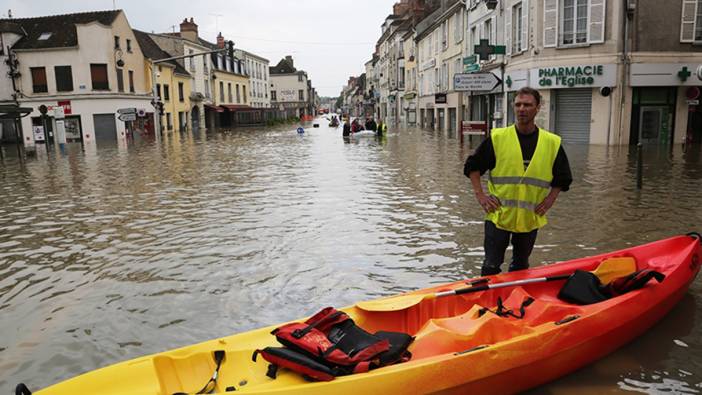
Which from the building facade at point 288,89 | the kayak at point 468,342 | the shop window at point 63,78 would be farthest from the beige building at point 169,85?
the building facade at point 288,89

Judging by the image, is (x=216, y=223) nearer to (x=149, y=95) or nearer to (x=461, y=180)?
(x=461, y=180)

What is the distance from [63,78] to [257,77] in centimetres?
4493

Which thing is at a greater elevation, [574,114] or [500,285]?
[574,114]

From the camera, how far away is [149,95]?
43781mm

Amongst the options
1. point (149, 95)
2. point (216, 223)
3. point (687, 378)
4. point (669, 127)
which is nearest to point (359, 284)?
point (687, 378)

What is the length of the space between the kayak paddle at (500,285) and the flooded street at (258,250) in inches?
22.7

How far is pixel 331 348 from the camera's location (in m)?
3.68

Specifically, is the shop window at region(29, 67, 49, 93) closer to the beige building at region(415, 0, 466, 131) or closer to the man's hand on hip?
the beige building at region(415, 0, 466, 131)

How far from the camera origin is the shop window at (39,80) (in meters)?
37.4

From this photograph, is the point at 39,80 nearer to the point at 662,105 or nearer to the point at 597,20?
the point at 597,20

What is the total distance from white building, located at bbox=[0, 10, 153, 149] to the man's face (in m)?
36.3

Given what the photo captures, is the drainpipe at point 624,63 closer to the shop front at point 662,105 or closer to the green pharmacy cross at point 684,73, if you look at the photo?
the shop front at point 662,105

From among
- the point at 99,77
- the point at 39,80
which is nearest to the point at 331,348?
the point at 99,77

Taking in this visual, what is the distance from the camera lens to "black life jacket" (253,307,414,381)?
3.55 m
